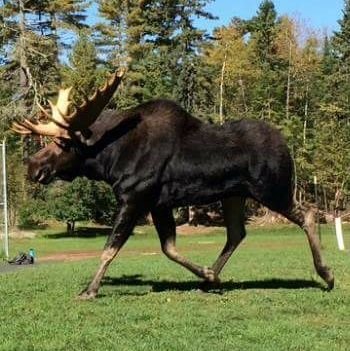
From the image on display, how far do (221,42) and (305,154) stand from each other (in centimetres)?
1741

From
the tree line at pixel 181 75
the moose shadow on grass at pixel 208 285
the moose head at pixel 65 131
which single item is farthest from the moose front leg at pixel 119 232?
the tree line at pixel 181 75

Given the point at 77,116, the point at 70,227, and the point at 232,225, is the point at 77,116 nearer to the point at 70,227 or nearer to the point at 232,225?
the point at 232,225

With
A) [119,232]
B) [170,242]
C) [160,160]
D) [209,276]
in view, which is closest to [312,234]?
[209,276]

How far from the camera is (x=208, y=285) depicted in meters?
10.7

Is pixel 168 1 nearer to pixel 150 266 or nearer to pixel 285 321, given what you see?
pixel 150 266

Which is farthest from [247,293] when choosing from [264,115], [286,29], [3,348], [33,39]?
[286,29]

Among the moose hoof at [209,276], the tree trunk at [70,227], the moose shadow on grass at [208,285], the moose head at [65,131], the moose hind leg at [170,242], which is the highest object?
the moose head at [65,131]

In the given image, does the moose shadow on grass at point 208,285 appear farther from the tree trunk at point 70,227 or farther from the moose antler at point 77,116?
the tree trunk at point 70,227

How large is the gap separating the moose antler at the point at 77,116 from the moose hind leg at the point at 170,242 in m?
1.61

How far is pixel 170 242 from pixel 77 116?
2.24 m

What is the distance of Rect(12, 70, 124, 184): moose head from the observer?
10.1 m

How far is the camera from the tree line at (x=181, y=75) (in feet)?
177

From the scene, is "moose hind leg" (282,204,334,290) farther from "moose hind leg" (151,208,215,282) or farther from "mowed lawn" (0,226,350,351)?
"moose hind leg" (151,208,215,282)

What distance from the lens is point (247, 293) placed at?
33.4 ft
